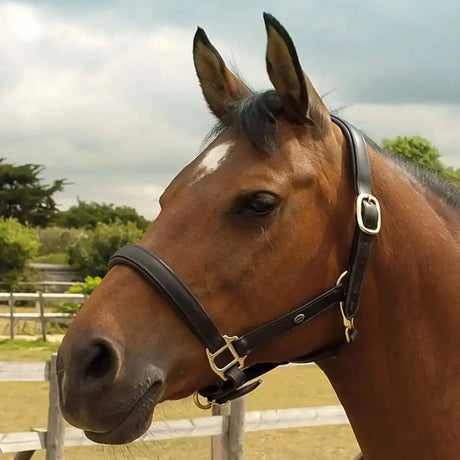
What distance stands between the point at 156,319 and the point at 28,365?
3999mm

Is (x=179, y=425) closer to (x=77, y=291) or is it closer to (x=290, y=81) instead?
(x=290, y=81)

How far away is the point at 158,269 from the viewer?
212 centimetres

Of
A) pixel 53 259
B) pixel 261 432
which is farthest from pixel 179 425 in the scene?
pixel 53 259

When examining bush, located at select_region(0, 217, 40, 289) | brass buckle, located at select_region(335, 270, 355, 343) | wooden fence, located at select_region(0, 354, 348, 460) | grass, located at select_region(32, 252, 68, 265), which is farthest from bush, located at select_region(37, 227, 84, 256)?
brass buckle, located at select_region(335, 270, 355, 343)

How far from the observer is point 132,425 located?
2.04 m

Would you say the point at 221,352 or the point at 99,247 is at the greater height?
the point at 99,247

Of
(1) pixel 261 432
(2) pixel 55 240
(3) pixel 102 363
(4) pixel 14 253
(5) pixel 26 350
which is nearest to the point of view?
(3) pixel 102 363

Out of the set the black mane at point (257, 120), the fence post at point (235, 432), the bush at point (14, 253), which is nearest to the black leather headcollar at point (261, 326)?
the black mane at point (257, 120)

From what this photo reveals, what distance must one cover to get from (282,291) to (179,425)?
13.3ft

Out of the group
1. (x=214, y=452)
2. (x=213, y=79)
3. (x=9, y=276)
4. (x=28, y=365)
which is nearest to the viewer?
(x=213, y=79)

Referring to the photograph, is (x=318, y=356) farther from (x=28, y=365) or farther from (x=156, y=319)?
(x=28, y=365)

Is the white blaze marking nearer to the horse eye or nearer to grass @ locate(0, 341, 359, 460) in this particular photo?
the horse eye

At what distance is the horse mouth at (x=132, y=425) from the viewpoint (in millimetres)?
2037

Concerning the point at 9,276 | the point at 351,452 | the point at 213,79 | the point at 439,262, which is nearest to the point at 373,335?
the point at 439,262
